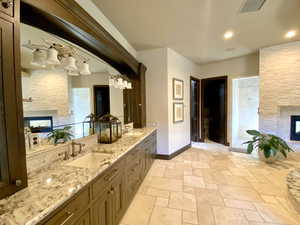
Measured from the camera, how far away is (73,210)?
3.72 ft

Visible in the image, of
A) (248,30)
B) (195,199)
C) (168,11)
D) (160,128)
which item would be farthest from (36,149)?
(248,30)

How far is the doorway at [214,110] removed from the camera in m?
5.51

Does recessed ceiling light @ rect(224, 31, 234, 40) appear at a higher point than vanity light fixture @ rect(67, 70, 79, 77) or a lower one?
higher

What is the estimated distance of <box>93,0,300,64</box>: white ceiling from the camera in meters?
2.30

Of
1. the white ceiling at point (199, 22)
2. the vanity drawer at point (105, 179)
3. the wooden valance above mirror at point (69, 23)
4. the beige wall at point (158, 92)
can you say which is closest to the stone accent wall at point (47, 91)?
the wooden valance above mirror at point (69, 23)

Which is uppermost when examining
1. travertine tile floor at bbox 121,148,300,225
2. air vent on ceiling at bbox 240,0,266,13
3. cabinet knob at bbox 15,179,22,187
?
air vent on ceiling at bbox 240,0,266,13

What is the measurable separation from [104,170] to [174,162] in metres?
2.74

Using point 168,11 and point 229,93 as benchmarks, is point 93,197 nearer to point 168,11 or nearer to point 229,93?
point 168,11

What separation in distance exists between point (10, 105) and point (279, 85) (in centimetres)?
498

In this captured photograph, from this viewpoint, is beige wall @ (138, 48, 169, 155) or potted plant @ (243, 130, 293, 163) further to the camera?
beige wall @ (138, 48, 169, 155)

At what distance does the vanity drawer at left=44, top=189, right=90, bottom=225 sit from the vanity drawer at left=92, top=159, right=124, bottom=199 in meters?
0.11

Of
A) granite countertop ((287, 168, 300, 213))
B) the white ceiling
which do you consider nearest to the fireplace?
the white ceiling

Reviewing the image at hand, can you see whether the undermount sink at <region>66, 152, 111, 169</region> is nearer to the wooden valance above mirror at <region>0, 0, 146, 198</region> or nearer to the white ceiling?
the wooden valance above mirror at <region>0, 0, 146, 198</region>

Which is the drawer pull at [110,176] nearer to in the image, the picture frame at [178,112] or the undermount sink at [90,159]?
the undermount sink at [90,159]
